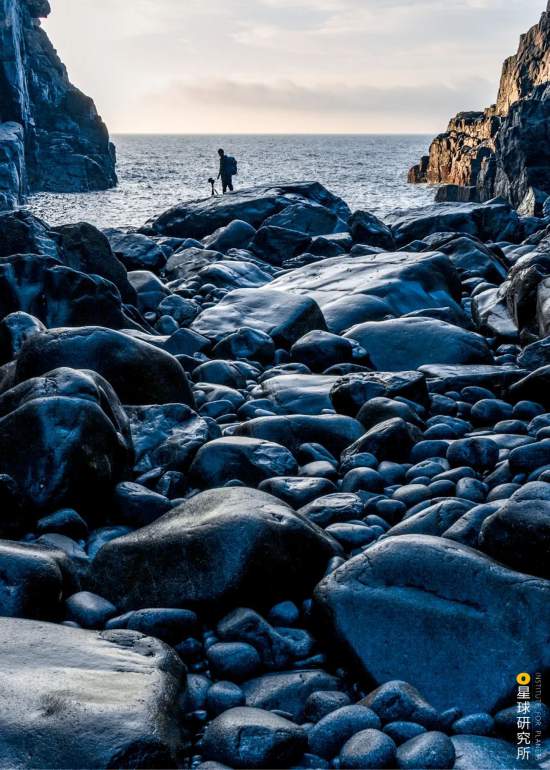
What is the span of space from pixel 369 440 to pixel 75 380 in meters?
1.67

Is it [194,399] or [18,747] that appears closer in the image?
[18,747]

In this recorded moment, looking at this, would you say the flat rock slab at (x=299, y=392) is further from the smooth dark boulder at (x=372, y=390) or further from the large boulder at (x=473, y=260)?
the large boulder at (x=473, y=260)

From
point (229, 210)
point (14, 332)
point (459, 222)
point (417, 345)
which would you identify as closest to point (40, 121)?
point (229, 210)

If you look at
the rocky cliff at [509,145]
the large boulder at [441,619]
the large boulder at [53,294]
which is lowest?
the large boulder at [441,619]

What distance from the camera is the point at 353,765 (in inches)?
80.4

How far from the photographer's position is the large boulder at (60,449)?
367cm

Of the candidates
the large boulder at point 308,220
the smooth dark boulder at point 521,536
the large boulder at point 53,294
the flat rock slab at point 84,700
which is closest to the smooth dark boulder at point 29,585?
the flat rock slab at point 84,700

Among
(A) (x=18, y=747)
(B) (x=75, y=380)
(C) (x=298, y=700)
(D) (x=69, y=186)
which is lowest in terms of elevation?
(C) (x=298, y=700)

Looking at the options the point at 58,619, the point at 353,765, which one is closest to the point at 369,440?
the point at 58,619

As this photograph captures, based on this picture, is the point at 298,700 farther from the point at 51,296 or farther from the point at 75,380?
the point at 51,296

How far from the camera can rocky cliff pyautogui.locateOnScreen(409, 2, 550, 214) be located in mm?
28125

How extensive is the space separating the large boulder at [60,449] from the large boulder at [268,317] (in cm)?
332

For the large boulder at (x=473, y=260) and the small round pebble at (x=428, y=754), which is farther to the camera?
the large boulder at (x=473, y=260)

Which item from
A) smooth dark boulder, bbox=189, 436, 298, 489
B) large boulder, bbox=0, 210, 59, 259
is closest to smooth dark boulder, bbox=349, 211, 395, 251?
large boulder, bbox=0, 210, 59, 259
